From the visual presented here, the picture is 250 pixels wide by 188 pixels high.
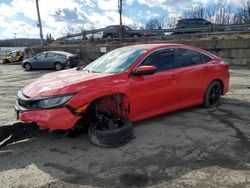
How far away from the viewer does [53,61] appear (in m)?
20.4

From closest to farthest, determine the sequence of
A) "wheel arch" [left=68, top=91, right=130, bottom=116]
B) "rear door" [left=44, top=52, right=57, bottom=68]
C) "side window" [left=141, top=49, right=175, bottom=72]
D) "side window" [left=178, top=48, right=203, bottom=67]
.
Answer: "wheel arch" [left=68, top=91, right=130, bottom=116], "side window" [left=141, top=49, right=175, bottom=72], "side window" [left=178, top=48, right=203, bottom=67], "rear door" [left=44, top=52, right=57, bottom=68]

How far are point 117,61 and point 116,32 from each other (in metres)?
20.8

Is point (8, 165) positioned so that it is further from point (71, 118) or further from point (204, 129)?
point (204, 129)

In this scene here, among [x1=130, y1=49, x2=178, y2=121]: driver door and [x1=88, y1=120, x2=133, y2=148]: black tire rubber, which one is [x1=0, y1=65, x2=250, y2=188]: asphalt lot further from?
[x1=130, y1=49, x2=178, y2=121]: driver door

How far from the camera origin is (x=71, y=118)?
14.0 ft

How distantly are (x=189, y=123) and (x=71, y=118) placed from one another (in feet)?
8.02

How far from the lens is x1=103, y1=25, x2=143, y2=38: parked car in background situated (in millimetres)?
24547

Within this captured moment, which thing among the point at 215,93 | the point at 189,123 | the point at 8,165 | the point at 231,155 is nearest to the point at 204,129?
the point at 189,123

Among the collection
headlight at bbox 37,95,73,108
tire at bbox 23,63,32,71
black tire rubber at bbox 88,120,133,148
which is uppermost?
headlight at bbox 37,95,73,108

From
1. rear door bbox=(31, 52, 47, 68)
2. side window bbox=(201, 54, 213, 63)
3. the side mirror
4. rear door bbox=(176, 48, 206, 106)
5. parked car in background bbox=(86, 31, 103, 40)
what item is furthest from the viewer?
parked car in background bbox=(86, 31, 103, 40)

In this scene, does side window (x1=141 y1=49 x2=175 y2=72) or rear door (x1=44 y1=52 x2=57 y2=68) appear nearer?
side window (x1=141 y1=49 x2=175 y2=72)

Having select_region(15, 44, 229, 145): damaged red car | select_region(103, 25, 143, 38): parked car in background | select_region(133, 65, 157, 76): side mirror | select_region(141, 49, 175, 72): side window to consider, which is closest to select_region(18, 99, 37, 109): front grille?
select_region(15, 44, 229, 145): damaged red car

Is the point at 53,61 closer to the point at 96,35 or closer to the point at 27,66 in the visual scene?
the point at 27,66

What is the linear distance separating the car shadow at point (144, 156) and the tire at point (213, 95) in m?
0.94
